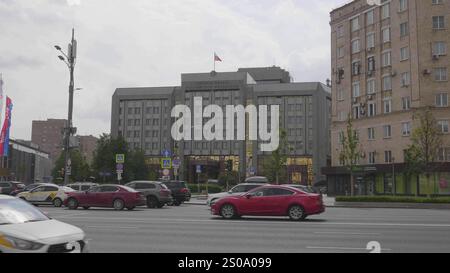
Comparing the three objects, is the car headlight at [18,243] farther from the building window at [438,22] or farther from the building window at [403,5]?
the building window at [403,5]

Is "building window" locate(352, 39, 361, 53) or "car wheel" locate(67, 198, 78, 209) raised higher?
"building window" locate(352, 39, 361, 53)

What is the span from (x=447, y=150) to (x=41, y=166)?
521ft

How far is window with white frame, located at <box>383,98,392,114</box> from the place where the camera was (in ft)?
182

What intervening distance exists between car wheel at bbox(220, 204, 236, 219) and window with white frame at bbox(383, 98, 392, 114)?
133 ft

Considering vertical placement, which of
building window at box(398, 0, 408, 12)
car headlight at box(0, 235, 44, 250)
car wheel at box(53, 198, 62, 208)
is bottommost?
car wheel at box(53, 198, 62, 208)

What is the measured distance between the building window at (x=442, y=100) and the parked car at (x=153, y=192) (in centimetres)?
3552

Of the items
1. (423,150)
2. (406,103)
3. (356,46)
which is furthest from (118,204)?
(356,46)

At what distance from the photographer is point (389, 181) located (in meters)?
53.9

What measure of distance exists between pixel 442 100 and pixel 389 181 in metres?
10.7

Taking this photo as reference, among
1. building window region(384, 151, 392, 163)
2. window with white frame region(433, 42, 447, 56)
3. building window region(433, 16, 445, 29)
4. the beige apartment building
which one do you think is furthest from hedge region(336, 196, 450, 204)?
building window region(433, 16, 445, 29)

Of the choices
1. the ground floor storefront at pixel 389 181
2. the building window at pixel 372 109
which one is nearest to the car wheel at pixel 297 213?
the ground floor storefront at pixel 389 181

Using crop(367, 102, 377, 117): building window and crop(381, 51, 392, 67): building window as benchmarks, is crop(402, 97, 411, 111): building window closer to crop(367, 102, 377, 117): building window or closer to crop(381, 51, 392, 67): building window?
crop(367, 102, 377, 117): building window

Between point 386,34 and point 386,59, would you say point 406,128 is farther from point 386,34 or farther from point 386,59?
point 386,34

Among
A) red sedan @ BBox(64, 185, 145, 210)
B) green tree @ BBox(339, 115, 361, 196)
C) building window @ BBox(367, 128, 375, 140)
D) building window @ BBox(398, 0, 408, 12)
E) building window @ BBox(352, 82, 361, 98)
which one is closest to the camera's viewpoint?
red sedan @ BBox(64, 185, 145, 210)
